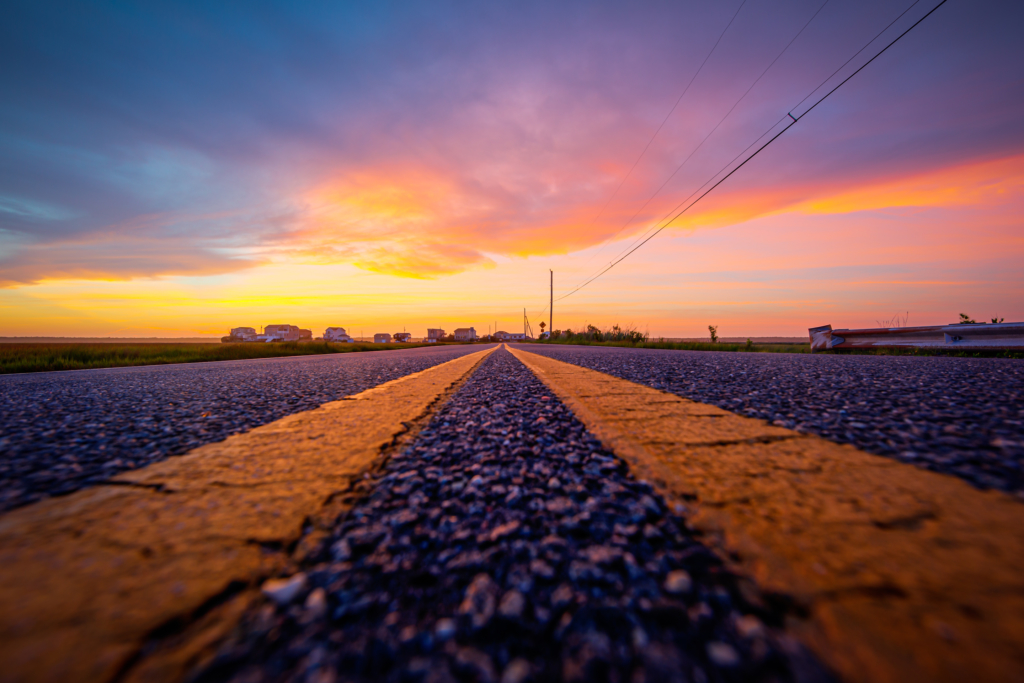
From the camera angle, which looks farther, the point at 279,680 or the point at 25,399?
the point at 25,399

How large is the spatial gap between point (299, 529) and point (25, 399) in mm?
4454

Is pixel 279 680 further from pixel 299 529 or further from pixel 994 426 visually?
pixel 994 426

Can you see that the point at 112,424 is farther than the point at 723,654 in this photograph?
Yes

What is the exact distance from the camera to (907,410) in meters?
2.25

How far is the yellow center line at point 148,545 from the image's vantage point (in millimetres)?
626

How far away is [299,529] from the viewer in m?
1.01

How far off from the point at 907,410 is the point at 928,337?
9.38 meters

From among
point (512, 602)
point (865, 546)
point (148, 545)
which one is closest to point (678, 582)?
point (512, 602)

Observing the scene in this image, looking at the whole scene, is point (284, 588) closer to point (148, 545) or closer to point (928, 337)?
point (148, 545)

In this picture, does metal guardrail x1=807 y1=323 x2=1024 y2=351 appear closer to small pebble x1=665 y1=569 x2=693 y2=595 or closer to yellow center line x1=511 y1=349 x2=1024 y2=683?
yellow center line x1=511 y1=349 x2=1024 y2=683

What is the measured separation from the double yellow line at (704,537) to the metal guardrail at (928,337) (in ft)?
31.3

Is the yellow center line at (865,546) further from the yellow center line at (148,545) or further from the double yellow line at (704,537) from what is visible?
the yellow center line at (148,545)

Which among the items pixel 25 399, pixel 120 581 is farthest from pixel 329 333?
pixel 120 581

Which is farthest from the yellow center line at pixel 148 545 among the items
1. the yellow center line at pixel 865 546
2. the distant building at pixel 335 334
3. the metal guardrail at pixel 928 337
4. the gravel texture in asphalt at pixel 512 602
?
the distant building at pixel 335 334
